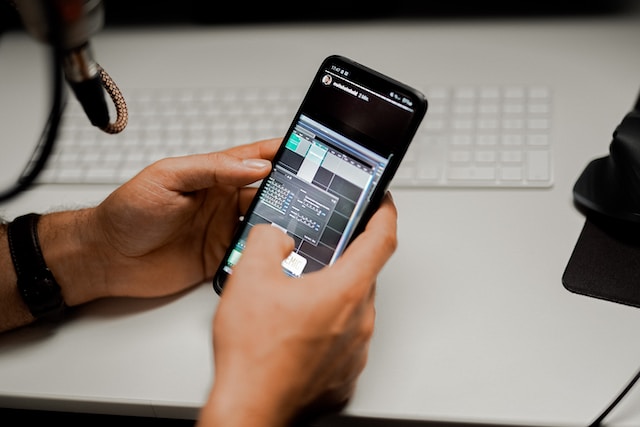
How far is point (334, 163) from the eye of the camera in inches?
24.4

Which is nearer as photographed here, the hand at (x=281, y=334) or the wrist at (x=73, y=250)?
the hand at (x=281, y=334)

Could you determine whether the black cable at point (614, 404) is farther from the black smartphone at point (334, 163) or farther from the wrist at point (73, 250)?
the wrist at point (73, 250)

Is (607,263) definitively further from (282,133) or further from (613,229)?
(282,133)

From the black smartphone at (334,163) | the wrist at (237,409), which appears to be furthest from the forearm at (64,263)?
the wrist at (237,409)

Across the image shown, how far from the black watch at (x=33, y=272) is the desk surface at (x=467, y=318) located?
3 centimetres

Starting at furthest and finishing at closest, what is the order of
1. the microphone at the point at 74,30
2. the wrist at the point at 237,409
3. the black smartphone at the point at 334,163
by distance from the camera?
the black smartphone at the point at 334,163 < the wrist at the point at 237,409 < the microphone at the point at 74,30

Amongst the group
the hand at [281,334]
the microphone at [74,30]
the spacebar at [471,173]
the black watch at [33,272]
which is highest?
the microphone at [74,30]

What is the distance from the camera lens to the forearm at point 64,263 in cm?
66

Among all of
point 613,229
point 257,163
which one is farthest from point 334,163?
point 613,229

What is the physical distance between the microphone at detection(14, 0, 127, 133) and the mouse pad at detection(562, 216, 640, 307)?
0.45 m

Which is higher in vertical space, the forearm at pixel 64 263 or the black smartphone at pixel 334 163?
the black smartphone at pixel 334 163

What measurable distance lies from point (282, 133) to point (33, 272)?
0.99 feet

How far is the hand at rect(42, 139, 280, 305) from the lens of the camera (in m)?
0.65

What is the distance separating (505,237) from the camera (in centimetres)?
68
